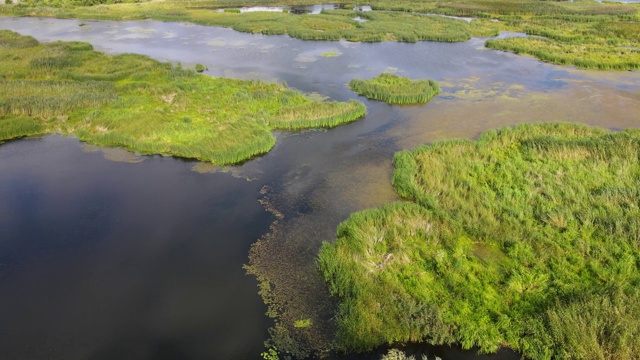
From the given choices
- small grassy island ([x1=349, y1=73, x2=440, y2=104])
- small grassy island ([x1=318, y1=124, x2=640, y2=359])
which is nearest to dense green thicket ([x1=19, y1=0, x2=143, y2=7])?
small grassy island ([x1=349, y1=73, x2=440, y2=104])

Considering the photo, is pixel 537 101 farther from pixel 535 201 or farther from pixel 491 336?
pixel 491 336

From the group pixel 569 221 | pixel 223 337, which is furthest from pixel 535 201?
pixel 223 337

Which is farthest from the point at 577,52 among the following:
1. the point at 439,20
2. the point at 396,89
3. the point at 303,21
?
the point at 303,21

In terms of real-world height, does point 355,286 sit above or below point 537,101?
below

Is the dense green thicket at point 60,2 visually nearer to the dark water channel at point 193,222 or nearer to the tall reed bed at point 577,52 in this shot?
the dark water channel at point 193,222

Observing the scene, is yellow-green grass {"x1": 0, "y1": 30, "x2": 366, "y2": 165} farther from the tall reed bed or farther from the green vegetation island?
the tall reed bed

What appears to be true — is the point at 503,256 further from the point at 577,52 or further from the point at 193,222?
the point at 577,52
